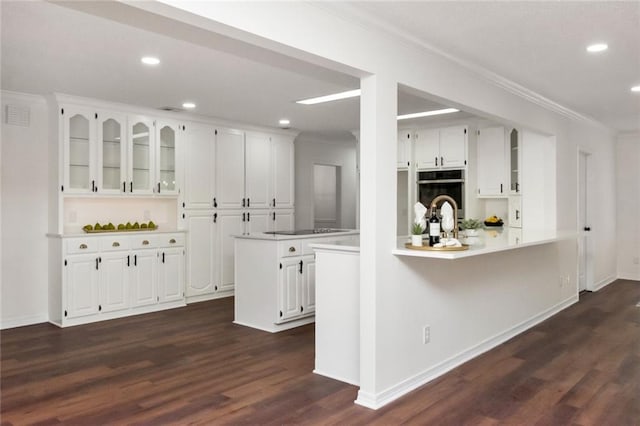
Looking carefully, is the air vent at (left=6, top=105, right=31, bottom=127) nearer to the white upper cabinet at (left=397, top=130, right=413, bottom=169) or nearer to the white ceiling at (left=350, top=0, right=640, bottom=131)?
the white ceiling at (left=350, top=0, right=640, bottom=131)

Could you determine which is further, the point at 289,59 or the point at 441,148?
the point at 441,148

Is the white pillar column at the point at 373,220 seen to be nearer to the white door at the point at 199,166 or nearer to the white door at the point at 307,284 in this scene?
the white door at the point at 307,284

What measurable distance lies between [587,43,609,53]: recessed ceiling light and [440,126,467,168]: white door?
275cm

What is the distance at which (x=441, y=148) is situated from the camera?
6520 millimetres

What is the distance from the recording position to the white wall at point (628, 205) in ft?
25.5

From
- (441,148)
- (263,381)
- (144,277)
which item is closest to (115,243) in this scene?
(144,277)

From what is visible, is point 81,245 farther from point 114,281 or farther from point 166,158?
point 166,158

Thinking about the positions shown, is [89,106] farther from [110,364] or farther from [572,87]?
[572,87]

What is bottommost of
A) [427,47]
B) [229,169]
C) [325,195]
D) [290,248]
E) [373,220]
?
[290,248]

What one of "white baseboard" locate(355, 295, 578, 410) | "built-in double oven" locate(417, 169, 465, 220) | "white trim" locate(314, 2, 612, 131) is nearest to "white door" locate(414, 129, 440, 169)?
"built-in double oven" locate(417, 169, 465, 220)

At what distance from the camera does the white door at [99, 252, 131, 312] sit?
5258mm

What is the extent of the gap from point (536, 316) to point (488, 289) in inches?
50.3

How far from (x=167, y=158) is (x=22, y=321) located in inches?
93.2

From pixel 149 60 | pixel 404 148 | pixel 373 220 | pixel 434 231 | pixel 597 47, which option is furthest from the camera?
pixel 404 148
